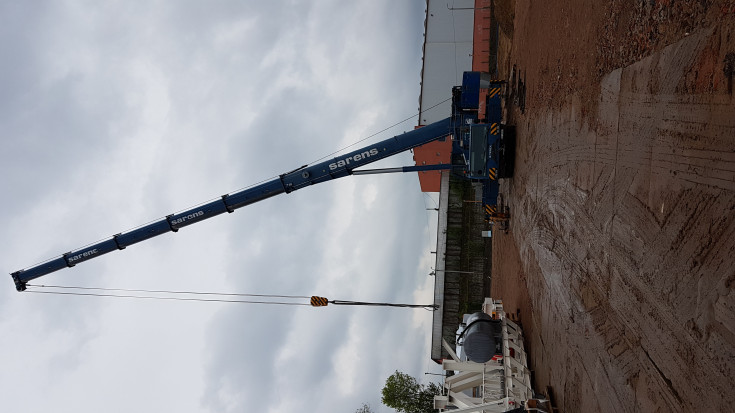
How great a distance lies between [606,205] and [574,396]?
11.6 ft

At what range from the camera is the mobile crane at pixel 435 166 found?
49.2 ft

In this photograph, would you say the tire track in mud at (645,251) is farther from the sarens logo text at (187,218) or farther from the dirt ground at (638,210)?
the sarens logo text at (187,218)

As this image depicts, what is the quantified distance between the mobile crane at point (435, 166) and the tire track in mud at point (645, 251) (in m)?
5.22

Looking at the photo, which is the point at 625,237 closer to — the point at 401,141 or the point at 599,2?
the point at 599,2

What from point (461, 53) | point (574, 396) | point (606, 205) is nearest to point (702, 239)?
point (606, 205)

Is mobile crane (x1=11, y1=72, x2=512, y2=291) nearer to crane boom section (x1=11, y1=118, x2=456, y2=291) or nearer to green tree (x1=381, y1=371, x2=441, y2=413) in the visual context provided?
crane boom section (x1=11, y1=118, x2=456, y2=291)

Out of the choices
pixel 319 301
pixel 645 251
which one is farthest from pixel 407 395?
pixel 645 251

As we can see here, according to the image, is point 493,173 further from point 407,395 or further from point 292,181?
point 407,395

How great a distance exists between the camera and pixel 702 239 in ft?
14.9

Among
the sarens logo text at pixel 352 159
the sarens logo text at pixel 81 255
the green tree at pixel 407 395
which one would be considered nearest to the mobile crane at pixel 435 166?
the sarens logo text at pixel 352 159

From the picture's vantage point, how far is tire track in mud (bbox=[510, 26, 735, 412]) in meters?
4.32

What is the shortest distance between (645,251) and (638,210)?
21.6 inches

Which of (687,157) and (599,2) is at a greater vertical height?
(599,2)

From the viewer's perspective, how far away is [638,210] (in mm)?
5902
